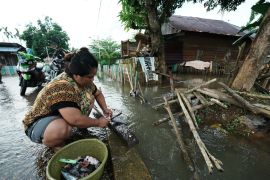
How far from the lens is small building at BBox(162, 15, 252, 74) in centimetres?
1555

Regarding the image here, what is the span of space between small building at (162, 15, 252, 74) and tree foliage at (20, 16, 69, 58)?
60.2ft

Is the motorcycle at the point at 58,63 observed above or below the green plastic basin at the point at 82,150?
above

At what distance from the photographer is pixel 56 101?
2.27 m

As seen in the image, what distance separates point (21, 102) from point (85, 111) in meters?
4.76

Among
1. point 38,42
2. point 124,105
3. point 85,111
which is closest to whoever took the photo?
point 85,111

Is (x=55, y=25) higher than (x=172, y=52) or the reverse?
higher

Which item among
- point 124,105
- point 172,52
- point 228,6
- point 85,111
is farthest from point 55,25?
point 85,111

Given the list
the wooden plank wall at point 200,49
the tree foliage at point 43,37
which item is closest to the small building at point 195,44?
the wooden plank wall at point 200,49

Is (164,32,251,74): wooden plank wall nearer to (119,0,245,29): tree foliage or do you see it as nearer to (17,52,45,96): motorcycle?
(119,0,245,29): tree foliage

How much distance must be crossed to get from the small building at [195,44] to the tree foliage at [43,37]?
60.2 ft

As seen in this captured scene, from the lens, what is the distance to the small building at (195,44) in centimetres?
1555

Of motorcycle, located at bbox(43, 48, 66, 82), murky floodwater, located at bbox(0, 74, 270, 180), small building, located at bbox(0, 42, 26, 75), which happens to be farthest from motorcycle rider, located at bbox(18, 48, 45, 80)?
small building, located at bbox(0, 42, 26, 75)

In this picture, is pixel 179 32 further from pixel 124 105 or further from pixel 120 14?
pixel 124 105

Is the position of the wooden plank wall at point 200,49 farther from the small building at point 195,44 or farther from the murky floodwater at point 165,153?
the murky floodwater at point 165,153
